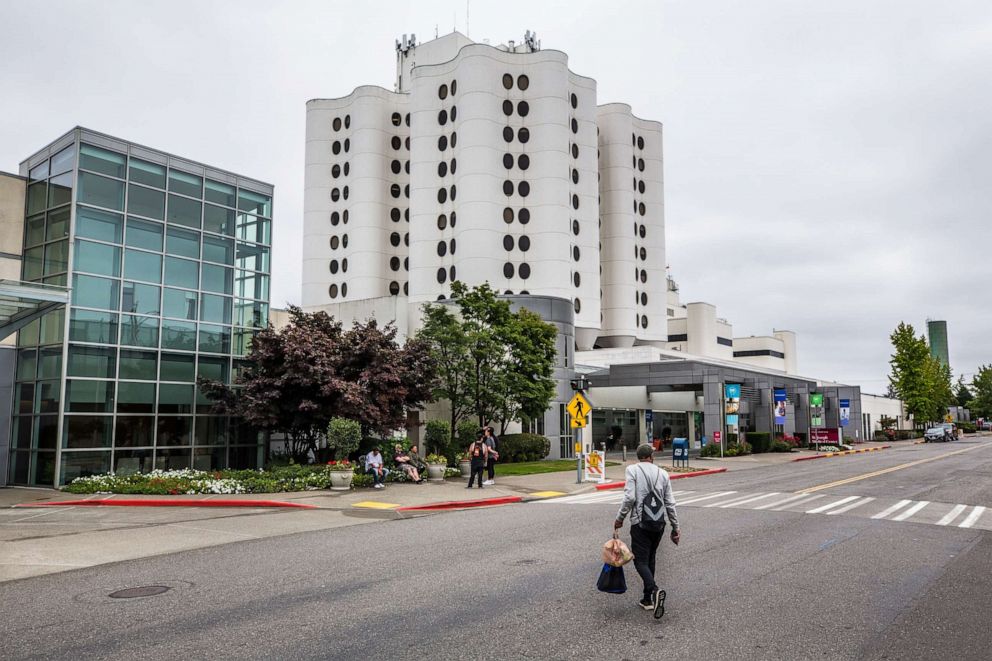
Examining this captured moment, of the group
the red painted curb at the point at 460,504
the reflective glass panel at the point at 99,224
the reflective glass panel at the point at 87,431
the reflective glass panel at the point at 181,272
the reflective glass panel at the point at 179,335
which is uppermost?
the reflective glass panel at the point at 99,224

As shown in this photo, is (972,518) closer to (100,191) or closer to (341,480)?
(341,480)

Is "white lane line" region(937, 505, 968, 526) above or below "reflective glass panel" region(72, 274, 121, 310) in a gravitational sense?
below

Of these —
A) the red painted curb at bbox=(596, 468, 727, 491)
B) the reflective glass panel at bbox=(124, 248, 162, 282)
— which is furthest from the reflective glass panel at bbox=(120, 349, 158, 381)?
the red painted curb at bbox=(596, 468, 727, 491)

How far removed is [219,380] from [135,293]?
422cm

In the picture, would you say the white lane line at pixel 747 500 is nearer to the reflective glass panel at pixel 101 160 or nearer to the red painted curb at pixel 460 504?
the red painted curb at pixel 460 504

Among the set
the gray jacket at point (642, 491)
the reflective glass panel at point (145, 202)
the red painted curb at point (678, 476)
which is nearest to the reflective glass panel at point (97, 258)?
the reflective glass panel at point (145, 202)

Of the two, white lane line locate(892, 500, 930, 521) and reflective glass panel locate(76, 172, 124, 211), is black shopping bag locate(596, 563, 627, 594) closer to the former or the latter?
white lane line locate(892, 500, 930, 521)

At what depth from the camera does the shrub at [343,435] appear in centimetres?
2358

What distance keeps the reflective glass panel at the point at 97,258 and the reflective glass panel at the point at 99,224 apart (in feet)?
0.87

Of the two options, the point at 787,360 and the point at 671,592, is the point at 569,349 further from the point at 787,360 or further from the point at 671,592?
the point at 787,360

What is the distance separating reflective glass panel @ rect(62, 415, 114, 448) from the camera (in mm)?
23141

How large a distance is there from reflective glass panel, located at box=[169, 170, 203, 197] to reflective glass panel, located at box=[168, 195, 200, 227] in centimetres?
28

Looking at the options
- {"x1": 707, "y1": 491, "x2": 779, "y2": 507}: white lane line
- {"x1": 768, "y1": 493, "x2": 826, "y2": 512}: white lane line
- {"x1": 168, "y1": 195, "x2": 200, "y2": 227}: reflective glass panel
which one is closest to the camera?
{"x1": 768, "y1": 493, "x2": 826, "y2": 512}: white lane line

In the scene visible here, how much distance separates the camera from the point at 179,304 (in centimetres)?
2633
